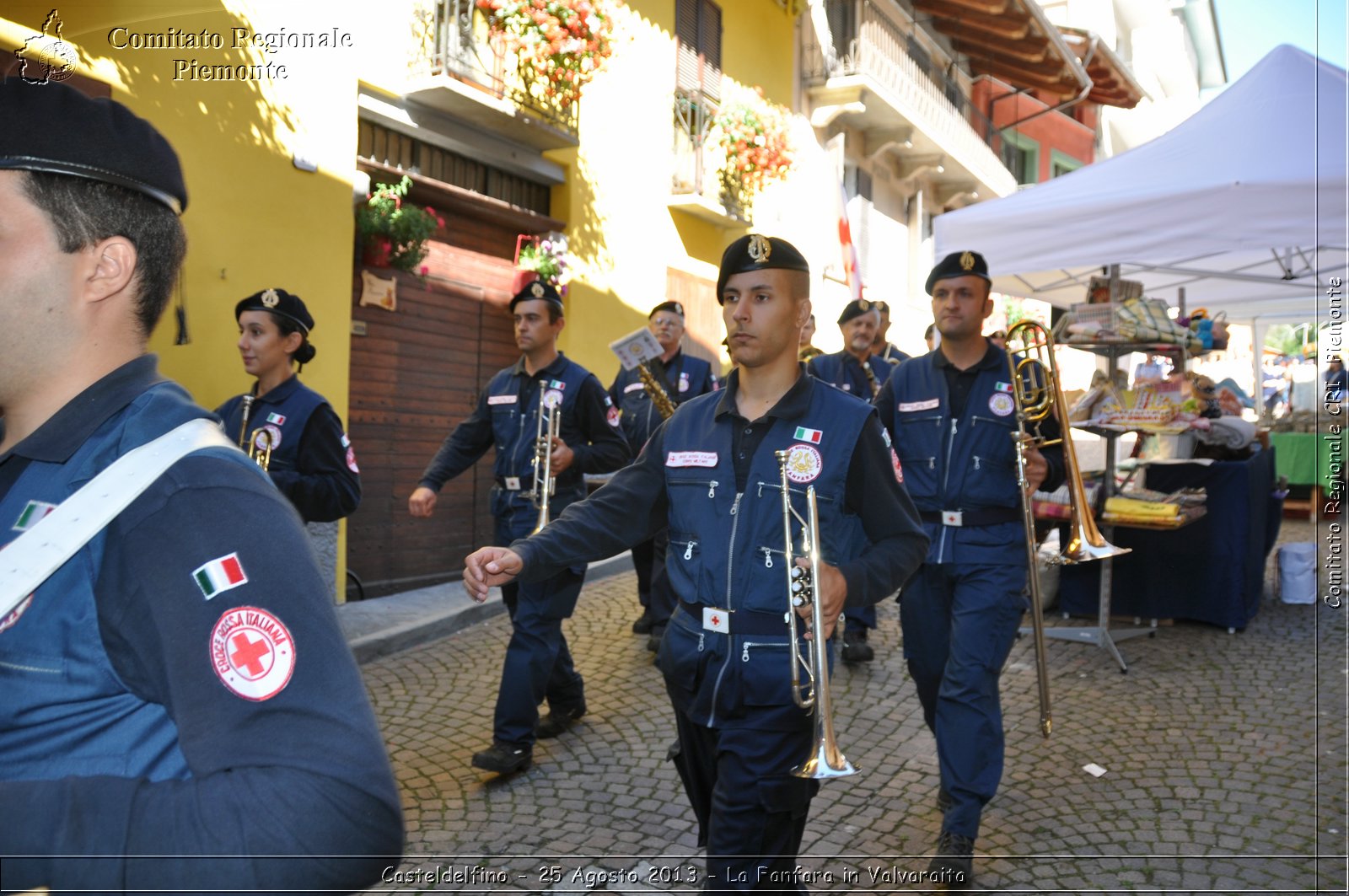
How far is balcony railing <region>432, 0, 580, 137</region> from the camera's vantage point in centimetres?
862

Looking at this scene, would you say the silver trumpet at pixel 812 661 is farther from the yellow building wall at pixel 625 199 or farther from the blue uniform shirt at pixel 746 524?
the yellow building wall at pixel 625 199

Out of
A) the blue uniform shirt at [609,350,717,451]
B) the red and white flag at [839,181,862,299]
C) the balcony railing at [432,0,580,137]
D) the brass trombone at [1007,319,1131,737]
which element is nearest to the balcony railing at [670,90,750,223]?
the red and white flag at [839,181,862,299]

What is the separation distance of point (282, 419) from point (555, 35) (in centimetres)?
562

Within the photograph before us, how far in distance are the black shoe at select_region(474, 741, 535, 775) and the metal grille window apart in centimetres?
531

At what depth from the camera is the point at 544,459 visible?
5.28 meters

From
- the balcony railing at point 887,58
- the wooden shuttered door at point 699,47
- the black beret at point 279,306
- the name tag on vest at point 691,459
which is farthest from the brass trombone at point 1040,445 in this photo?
the balcony railing at point 887,58

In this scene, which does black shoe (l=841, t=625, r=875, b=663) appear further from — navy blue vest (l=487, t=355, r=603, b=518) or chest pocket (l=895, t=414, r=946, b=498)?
chest pocket (l=895, t=414, r=946, b=498)

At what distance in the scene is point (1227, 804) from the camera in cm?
442

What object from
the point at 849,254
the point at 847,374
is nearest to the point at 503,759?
the point at 847,374

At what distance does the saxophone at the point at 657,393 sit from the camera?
23.0 ft

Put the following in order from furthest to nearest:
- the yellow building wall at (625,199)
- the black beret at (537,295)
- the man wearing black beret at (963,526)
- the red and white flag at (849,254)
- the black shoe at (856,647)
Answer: the red and white flag at (849,254)
the yellow building wall at (625,199)
the black shoe at (856,647)
the black beret at (537,295)
the man wearing black beret at (963,526)

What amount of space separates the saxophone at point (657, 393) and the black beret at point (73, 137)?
5.63 m

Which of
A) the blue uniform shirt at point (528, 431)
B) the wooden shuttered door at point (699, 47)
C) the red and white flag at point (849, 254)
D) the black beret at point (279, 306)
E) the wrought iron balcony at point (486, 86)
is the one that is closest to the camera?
the black beret at point (279, 306)

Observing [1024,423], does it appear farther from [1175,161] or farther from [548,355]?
[1175,161]
